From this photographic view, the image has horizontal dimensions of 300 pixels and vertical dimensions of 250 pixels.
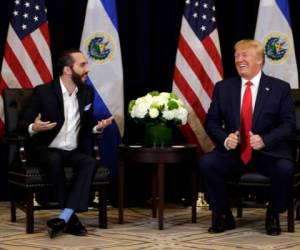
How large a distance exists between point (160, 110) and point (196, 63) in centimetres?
100

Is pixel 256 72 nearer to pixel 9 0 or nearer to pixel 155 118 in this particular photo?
pixel 155 118

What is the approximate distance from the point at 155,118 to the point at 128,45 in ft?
4.27

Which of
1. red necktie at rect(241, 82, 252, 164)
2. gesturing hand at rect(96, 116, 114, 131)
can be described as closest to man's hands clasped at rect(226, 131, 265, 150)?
red necktie at rect(241, 82, 252, 164)

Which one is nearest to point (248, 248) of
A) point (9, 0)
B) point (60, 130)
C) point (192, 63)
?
point (60, 130)

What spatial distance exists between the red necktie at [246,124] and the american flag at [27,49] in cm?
197

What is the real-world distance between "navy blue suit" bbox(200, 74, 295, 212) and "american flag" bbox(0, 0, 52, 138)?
70.9 inches

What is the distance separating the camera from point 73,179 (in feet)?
17.3

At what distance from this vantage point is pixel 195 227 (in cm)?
560

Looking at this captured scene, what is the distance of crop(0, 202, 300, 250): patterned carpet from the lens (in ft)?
15.9

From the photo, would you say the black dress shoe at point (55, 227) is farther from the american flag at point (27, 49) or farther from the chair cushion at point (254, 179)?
the american flag at point (27, 49)

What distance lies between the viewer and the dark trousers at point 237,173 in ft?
16.9

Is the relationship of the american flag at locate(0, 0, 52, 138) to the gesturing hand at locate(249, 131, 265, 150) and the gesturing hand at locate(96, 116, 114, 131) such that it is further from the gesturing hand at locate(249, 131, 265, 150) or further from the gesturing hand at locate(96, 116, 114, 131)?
the gesturing hand at locate(249, 131, 265, 150)

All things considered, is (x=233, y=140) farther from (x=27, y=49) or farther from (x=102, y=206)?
(x=27, y=49)

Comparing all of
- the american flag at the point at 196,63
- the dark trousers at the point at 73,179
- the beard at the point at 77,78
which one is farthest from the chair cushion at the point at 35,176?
the american flag at the point at 196,63
